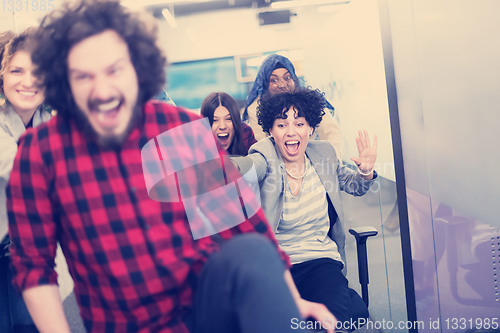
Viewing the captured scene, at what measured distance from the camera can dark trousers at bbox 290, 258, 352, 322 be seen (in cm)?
155

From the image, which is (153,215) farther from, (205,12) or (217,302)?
(205,12)

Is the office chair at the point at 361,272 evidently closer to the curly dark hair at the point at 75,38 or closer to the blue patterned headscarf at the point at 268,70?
the blue patterned headscarf at the point at 268,70

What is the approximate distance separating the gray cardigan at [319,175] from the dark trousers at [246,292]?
0.78 meters

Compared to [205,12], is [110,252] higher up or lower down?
lower down

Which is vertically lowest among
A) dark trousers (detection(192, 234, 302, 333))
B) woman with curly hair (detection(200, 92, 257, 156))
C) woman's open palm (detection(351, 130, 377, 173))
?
dark trousers (detection(192, 234, 302, 333))

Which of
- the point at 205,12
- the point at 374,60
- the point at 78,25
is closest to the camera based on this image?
the point at 78,25

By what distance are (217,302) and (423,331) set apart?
4.84ft

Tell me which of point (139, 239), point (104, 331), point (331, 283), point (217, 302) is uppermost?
point (139, 239)

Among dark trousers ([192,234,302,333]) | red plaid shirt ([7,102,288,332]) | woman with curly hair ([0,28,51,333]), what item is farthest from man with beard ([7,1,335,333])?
A: woman with curly hair ([0,28,51,333])

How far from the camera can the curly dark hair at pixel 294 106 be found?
1902mm

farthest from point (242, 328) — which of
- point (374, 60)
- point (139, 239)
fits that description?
point (374, 60)

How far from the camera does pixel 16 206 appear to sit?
1.02 m

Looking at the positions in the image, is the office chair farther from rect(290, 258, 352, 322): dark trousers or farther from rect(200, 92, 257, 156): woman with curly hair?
rect(200, 92, 257, 156): woman with curly hair

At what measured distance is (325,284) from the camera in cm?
162
